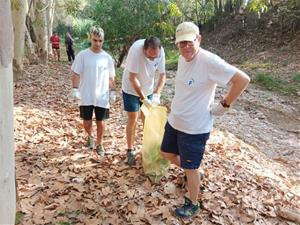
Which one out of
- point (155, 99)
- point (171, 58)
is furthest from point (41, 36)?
point (155, 99)

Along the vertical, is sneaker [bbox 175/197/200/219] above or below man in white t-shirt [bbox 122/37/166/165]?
below

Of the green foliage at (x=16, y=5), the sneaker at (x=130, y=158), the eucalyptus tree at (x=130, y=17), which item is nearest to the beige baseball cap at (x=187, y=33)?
the sneaker at (x=130, y=158)

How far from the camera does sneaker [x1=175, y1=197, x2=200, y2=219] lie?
3846 mm

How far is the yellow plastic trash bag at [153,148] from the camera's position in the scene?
4426 millimetres

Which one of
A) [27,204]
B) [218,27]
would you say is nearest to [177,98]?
[27,204]

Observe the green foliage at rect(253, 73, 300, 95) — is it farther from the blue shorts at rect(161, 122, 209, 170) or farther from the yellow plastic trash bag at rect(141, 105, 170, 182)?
the blue shorts at rect(161, 122, 209, 170)

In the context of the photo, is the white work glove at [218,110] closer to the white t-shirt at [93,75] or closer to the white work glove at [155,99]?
the white work glove at [155,99]

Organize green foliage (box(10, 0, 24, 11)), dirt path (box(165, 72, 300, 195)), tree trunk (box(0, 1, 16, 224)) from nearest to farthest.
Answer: tree trunk (box(0, 1, 16, 224))
dirt path (box(165, 72, 300, 195))
green foliage (box(10, 0, 24, 11))

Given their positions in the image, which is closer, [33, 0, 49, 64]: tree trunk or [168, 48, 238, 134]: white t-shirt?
[168, 48, 238, 134]: white t-shirt

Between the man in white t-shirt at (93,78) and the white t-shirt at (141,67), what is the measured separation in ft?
1.38

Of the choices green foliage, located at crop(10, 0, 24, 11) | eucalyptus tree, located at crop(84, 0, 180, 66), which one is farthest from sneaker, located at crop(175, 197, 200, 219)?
eucalyptus tree, located at crop(84, 0, 180, 66)

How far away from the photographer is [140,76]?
4.71 meters

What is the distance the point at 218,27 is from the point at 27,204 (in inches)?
875

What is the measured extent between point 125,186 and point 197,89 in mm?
1562
